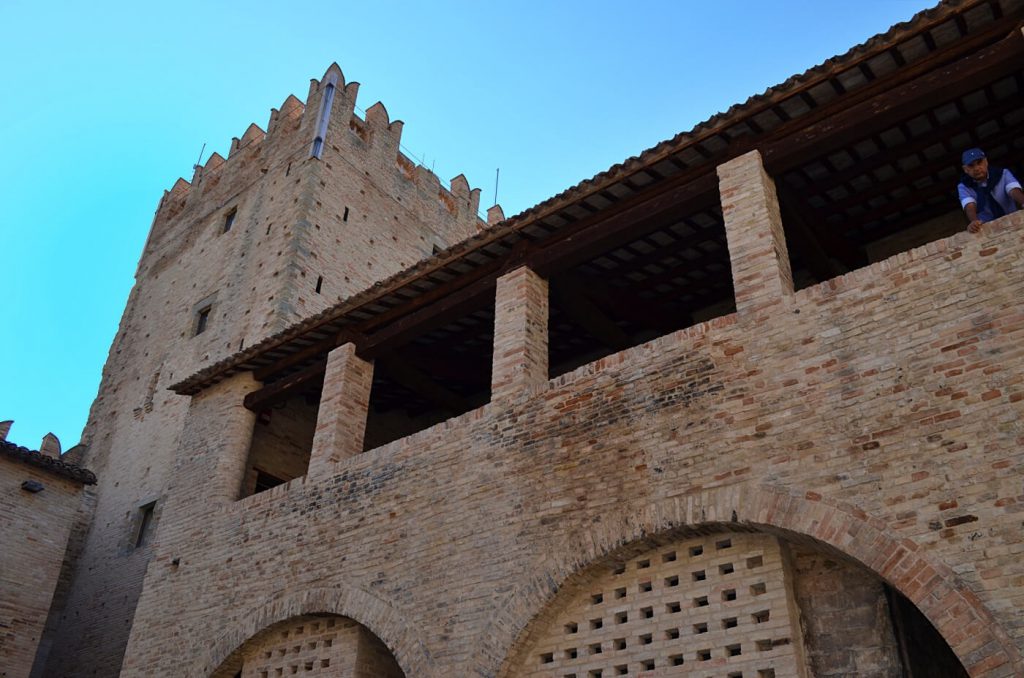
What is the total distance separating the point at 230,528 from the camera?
11156mm

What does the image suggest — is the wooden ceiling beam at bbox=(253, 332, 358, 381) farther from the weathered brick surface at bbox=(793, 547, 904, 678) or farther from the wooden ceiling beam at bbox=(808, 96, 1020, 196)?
the weathered brick surface at bbox=(793, 547, 904, 678)

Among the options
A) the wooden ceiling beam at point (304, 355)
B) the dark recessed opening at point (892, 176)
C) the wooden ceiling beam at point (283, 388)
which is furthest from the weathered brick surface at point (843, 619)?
the wooden ceiling beam at point (283, 388)

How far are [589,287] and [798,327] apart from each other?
347cm

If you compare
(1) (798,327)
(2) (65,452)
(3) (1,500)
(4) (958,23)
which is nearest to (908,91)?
(4) (958,23)

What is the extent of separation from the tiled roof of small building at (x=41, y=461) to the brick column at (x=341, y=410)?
602cm

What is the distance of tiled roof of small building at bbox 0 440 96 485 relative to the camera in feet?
46.1

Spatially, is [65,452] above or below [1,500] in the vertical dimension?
above

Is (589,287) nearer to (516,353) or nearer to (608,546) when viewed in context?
(516,353)

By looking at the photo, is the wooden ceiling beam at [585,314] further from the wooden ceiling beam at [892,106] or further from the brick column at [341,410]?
the wooden ceiling beam at [892,106]

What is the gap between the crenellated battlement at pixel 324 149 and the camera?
1966 centimetres

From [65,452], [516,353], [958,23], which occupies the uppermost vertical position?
[65,452]

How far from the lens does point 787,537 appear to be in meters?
6.61

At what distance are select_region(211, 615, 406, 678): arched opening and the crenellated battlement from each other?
445 inches

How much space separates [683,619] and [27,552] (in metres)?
11.3
